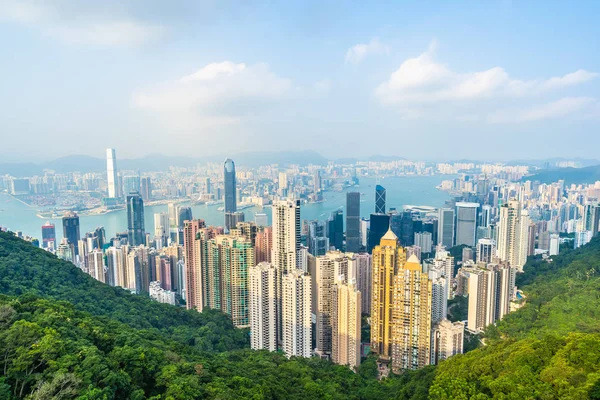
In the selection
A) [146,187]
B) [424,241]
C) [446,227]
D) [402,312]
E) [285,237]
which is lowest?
[424,241]

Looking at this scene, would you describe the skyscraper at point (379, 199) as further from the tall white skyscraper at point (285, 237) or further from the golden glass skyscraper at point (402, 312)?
the golden glass skyscraper at point (402, 312)

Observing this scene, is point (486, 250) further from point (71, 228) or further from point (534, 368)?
point (71, 228)

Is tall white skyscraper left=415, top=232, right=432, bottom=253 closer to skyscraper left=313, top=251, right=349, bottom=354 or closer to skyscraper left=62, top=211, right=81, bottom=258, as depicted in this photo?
skyscraper left=313, top=251, right=349, bottom=354

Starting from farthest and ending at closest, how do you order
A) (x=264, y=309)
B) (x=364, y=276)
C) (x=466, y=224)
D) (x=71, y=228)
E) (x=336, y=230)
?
(x=466, y=224)
(x=336, y=230)
(x=71, y=228)
(x=364, y=276)
(x=264, y=309)

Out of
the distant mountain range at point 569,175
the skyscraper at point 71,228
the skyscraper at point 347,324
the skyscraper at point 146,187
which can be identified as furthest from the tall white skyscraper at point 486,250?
the skyscraper at point 146,187

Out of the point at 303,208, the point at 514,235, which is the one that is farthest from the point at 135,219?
the point at 514,235

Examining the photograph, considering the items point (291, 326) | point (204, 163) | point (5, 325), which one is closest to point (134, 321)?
point (291, 326)
